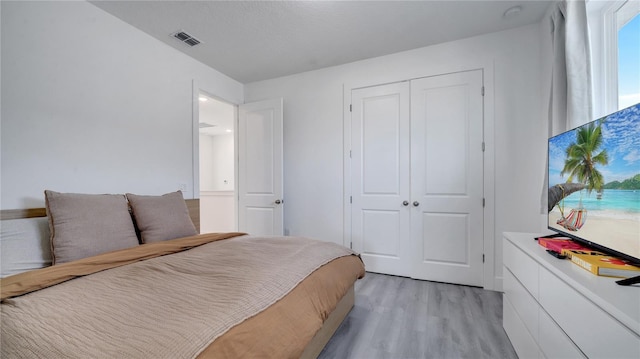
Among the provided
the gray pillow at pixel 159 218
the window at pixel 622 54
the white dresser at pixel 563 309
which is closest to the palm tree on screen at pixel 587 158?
the white dresser at pixel 563 309

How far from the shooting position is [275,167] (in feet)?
10.8

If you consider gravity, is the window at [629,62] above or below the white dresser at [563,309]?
above

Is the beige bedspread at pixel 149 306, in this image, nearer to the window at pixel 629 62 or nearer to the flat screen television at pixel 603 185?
the flat screen television at pixel 603 185

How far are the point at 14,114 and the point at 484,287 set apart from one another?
4095mm

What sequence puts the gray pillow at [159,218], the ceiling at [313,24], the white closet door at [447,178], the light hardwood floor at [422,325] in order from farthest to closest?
the white closet door at [447,178]
the ceiling at [313,24]
the gray pillow at [159,218]
the light hardwood floor at [422,325]

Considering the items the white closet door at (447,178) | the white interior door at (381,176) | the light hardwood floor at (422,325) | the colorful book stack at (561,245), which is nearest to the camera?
the colorful book stack at (561,245)

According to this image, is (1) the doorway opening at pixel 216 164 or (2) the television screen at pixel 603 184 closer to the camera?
(2) the television screen at pixel 603 184

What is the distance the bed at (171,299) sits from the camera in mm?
732

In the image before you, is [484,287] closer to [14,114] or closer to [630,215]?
[630,215]

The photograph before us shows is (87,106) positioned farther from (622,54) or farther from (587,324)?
(622,54)

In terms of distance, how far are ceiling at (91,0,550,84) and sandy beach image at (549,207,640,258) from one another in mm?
1921

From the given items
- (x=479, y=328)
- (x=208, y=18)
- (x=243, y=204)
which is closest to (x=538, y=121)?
(x=479, y=328)

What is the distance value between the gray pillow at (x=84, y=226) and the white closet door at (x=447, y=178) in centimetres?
268

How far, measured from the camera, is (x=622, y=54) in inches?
59.9
